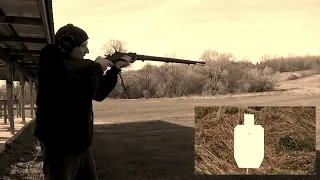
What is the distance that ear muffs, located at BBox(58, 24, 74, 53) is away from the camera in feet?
9.10

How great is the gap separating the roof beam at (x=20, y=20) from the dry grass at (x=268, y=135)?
254cm

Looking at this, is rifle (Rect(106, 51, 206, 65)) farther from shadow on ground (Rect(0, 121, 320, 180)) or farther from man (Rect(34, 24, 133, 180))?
shadow on ground (Rect(0, 121, 320, 180))

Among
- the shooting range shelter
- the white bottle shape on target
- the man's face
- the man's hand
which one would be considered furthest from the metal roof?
the white bottle shape on target

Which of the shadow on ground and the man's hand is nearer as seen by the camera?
the man's hand

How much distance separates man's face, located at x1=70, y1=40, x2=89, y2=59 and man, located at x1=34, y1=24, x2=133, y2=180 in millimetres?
39

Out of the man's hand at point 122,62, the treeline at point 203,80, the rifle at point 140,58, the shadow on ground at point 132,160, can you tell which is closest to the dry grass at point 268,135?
the shadow on ground at point 132,160

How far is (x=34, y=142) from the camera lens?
42.1 ft

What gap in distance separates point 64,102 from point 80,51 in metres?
0.39

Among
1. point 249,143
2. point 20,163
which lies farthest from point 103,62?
point 20,163

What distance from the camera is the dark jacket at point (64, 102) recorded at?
105 inches

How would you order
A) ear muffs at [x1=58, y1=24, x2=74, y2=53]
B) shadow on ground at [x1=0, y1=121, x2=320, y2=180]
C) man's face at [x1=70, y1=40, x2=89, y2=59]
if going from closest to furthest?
ear muffs at [x1=58, y1=24, x2=74, y2=53] < man's face at [x1=70, y1=40, x2=89, y2=59] < shadow on ground at [x1=0, y1=121, x2=320, y2=180]

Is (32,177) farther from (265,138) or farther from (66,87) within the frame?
(66,87)

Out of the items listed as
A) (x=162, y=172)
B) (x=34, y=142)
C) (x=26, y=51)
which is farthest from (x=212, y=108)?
(x=34, y=142)

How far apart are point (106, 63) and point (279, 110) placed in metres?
3.94
